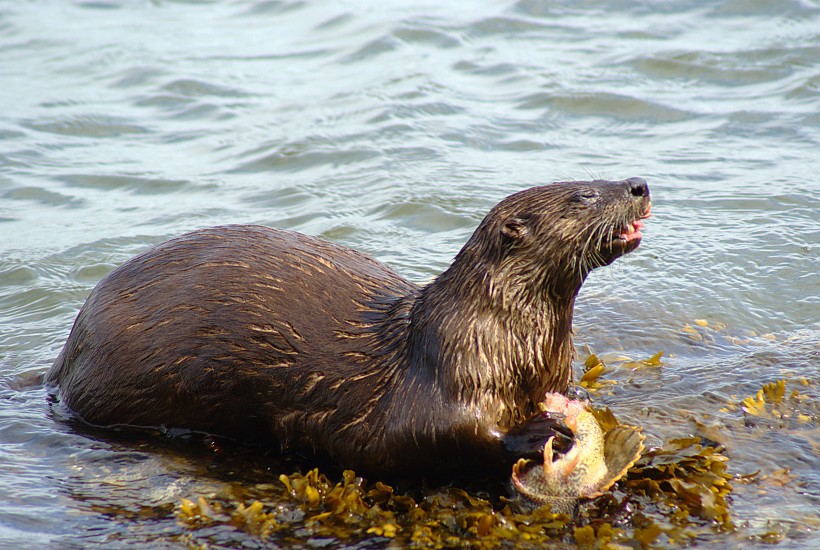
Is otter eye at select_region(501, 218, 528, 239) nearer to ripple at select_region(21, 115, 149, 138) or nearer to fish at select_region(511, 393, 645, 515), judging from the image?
fish at select_region(511, 393, 645, 515)

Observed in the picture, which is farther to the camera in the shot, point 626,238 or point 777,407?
point 777,407

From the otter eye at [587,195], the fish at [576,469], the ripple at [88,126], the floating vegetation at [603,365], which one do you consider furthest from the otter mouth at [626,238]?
the ripple at [88,126]

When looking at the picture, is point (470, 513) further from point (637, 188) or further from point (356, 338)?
point (637, 188)

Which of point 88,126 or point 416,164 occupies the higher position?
point 88,126

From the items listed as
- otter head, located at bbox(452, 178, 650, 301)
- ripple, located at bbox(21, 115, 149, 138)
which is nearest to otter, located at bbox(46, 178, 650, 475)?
otter head, located at bbox(452, 178, 650, 301)

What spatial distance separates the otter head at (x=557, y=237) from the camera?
431 centimetres

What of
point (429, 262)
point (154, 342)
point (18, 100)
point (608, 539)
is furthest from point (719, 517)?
point (18, 100)

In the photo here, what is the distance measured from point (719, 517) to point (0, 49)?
1145 centimetres

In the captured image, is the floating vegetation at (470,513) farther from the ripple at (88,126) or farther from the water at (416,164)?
the ripple at (88,126)

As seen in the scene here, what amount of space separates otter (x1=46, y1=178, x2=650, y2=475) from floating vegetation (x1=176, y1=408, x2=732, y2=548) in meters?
0.17

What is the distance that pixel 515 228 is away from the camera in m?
4.32

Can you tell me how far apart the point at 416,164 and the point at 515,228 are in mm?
4892

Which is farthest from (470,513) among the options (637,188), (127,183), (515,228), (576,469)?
(127,183)

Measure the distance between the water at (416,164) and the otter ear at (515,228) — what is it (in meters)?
1.08
